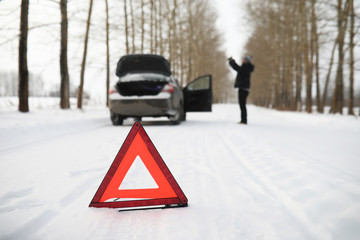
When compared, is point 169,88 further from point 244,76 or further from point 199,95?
point 244,76

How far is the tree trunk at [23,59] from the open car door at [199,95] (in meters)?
5.55

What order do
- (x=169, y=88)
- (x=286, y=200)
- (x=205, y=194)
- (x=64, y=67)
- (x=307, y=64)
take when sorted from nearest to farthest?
1. (x=286, y=200)
2. (x=205, y=194)
3. (x=169, y=88)
4. (x=64, y=67)
5. (x=307, y=64)

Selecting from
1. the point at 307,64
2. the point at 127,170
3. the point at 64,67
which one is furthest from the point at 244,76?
the point at 307,64

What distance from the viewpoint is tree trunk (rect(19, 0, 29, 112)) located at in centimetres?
Answer: 920

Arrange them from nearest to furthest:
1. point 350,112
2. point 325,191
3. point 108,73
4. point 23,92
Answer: point 325,191, point 23,92, point 350,112, point 108,73

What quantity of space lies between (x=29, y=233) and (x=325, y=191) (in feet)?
7.97

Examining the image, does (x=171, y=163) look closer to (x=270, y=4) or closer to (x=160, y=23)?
(x=270, y=4)

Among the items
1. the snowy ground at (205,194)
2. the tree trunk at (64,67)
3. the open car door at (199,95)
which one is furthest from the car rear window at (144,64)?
the tree trunk at (64,67)

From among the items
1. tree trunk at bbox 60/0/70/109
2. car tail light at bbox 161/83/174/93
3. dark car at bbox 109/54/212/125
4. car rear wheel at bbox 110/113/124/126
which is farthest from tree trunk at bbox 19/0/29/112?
car tail light at bbox 161/83/174/93

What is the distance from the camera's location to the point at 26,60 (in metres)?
9.41

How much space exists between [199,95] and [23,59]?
249 inches

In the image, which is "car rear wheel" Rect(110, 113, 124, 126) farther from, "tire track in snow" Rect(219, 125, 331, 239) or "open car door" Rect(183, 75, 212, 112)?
"tire track in snow" Rect(219, 125, 331, 239)

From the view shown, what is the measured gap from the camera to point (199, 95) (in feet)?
29.9

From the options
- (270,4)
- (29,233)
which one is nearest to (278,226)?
(29,233)
